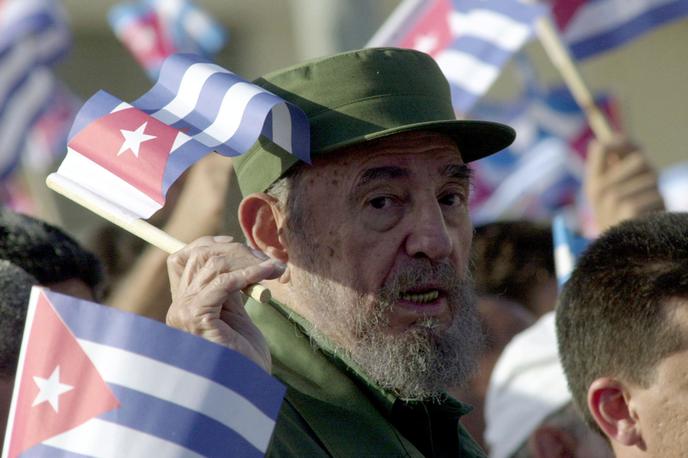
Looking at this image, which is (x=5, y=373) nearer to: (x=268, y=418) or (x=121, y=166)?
(x=121, y=166)

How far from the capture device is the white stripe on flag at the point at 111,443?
8.49 feet

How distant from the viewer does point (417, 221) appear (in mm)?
3287

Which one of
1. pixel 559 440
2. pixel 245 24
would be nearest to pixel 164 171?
pixel 559 440

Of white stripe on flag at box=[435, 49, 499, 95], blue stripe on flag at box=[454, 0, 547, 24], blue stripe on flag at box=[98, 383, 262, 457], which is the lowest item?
blue stripe on flag at box=[98, 383, 262, 457]

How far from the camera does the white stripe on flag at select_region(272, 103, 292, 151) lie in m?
3.17

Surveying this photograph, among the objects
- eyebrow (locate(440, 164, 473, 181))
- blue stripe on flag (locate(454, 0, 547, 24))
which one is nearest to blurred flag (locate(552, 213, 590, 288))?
blue stripe on flag (locate(454, 0, 547, 24))

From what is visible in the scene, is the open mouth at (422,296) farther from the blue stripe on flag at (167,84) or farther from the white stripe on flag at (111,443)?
the white stripe on flag at (111,443)

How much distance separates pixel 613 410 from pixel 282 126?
3.30 ft

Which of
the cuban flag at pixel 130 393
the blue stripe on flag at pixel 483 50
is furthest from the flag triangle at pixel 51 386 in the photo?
the blue stripe on flag at pixel 483 50

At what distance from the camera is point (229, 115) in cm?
317

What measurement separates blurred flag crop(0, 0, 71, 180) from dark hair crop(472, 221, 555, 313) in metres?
2.90

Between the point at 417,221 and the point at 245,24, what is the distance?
53.2ft

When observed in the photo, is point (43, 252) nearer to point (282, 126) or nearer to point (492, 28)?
point (282, 126)

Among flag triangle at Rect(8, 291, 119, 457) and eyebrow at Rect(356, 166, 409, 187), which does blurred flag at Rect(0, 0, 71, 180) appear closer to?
eyebrow at Rect(356, 166, 409, 187)
